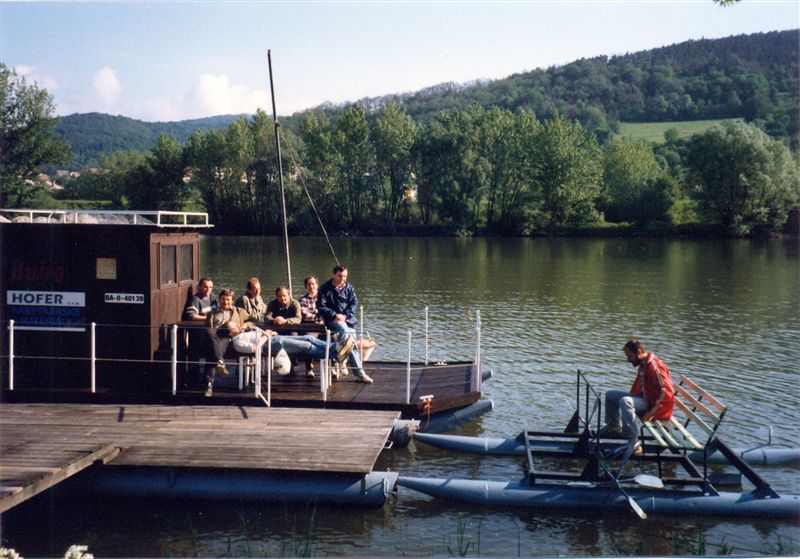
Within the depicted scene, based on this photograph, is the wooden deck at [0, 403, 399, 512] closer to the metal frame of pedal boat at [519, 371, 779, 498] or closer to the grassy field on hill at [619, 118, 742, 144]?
the metal frame of pedal boat at [519, 371, 779, 498]

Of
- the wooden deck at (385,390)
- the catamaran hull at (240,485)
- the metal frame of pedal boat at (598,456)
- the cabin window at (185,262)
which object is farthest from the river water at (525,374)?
the cabin window at (185,262)

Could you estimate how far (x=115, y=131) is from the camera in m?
149

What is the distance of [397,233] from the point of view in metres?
89.4

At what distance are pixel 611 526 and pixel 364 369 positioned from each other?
6088mm

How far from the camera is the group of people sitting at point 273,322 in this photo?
13.0 meters

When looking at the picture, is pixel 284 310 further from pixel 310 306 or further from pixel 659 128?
pixel 659 128

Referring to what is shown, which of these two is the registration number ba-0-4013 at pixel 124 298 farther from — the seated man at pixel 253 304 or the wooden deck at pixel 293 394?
the seated man at pixel 253 304

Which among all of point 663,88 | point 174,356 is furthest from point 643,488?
point 663,88

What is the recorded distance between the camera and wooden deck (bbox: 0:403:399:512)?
32.8 feet

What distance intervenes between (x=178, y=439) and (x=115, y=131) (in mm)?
149250

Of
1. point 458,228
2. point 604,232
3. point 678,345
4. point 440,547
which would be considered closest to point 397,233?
point 458,228

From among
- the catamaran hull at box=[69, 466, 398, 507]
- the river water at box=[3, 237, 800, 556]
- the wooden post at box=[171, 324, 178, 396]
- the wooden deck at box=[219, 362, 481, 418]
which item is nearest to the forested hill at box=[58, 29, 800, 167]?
the river water at box=[3, 237, 800, 556]

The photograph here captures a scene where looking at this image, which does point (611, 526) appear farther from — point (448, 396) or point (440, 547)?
point (448, 396)

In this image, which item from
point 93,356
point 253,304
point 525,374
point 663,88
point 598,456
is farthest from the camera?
point 663,88
